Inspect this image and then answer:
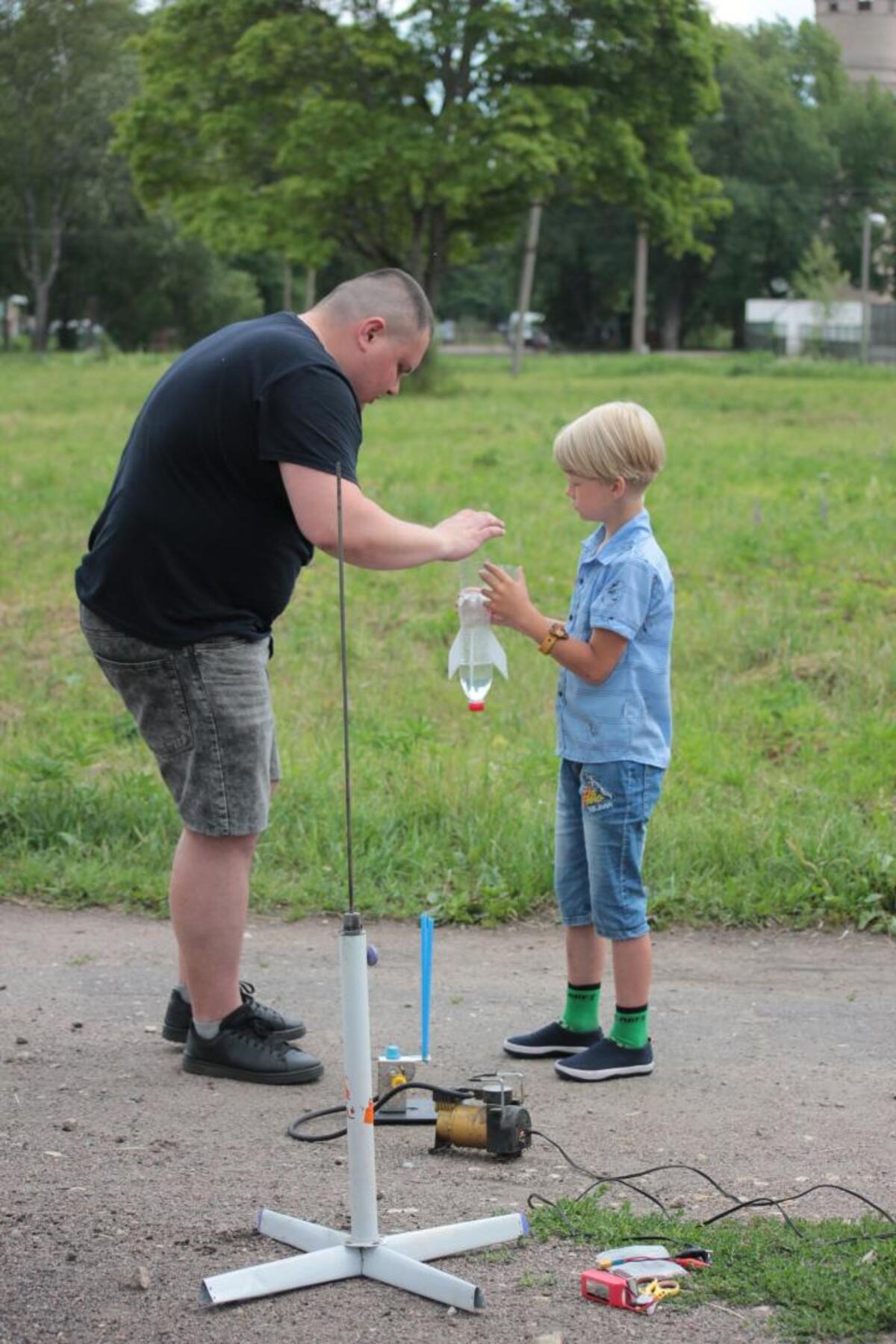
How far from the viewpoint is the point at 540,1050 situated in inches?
189

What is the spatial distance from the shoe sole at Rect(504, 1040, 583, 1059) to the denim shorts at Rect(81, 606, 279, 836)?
3.14ft

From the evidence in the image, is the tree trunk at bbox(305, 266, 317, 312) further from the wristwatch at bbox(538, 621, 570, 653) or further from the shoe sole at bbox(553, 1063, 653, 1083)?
the shoe sole at bbox(553, 1063, 653, 1083)

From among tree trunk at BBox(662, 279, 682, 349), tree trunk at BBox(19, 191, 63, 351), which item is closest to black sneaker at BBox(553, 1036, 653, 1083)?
tree trunk at BBox(19, 191, 63, 351)

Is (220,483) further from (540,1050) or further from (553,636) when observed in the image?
(540,1050)

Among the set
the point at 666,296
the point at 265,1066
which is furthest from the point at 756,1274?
the point at 666,296

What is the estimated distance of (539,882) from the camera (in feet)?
20.8

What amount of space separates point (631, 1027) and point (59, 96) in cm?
6396

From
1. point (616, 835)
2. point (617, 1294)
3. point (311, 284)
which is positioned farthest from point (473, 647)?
point (311, 284)

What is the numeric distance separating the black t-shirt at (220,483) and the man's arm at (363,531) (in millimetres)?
52

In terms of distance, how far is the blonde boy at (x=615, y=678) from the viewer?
4.45 meters

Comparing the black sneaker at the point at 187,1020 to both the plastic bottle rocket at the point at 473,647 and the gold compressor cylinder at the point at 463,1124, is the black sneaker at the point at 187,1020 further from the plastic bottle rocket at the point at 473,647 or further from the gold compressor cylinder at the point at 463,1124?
the plastic bottle rocket at the point at 473,647

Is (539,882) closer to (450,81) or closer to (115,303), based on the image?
(450,81)

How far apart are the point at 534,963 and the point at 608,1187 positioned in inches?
76.0

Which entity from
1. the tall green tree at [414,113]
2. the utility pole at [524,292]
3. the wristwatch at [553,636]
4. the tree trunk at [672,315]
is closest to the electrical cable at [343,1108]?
the wristwatch at [553,636]
